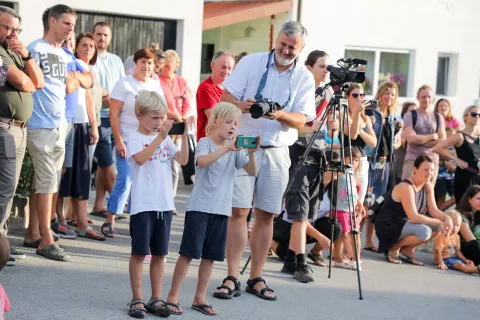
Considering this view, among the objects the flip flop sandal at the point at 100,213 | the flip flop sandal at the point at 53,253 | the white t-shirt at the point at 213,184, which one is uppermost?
the white t-shirt at the point at 213,184

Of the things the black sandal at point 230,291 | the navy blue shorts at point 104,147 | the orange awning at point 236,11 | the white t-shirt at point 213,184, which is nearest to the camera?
the white t-shirt at point 213,184

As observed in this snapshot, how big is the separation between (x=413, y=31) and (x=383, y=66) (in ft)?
3.15

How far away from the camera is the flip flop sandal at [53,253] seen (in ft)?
25.3

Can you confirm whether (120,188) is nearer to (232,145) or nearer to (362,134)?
(362,134)

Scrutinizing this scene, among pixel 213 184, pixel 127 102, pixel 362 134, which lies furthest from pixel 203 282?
pixel 362 134

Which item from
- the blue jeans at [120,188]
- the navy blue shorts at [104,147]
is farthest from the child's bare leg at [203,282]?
the navy blue shorts at [104,147]

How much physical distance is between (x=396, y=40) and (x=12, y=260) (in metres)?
12.8

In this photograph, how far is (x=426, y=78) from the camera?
19.2m

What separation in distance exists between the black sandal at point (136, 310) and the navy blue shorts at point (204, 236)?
475mm

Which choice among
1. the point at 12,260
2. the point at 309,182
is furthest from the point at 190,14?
the point at 12,260

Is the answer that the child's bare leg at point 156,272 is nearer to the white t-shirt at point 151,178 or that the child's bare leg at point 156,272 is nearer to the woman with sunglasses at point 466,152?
the white t-shirt at point 151,178

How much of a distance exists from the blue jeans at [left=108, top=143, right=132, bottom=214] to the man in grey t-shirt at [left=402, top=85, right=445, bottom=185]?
4.42 meters

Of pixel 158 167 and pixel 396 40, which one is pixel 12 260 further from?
pixel 396 40

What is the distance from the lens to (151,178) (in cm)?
634
